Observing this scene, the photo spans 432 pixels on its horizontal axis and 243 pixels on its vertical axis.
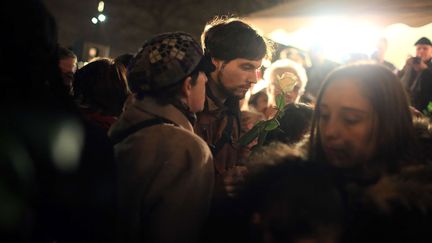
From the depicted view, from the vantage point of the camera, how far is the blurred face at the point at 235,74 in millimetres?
2789

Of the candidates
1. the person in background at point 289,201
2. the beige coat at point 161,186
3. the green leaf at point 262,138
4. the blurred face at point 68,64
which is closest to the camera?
the person in background at point 289,201

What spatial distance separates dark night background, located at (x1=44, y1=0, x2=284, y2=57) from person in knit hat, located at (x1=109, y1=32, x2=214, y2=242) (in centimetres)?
1879

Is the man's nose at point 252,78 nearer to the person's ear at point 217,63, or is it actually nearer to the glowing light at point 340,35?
the person's ear at point 217,63

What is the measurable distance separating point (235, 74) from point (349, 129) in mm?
1070

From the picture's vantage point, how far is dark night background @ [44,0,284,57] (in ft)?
70.0

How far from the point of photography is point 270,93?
14.7 feet

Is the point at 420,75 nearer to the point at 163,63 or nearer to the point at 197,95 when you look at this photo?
the point at 197,95

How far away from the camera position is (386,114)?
1873mm

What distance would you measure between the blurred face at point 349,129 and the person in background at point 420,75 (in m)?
3.72

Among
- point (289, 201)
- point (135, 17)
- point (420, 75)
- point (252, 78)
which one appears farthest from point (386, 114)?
point (135, 17)

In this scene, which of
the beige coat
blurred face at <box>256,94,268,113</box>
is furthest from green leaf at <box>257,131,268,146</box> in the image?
blurred face at <box>256,94,268,113</box>

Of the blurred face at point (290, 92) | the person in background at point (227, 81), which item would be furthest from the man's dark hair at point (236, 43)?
the blurred face at point (290, 92)

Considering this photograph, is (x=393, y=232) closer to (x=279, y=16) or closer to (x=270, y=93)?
(x=270, y=93)

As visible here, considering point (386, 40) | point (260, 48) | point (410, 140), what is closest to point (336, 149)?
point (410, 140)
